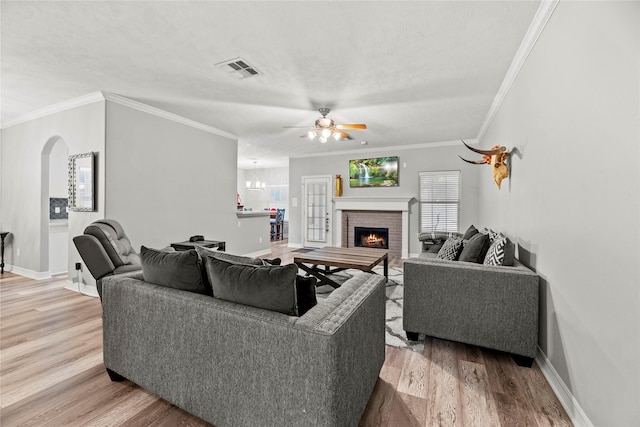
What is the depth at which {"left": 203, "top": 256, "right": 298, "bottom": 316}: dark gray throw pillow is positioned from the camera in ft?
4.58

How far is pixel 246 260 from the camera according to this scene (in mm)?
1743

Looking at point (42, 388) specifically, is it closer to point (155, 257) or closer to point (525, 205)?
point (155, 257)

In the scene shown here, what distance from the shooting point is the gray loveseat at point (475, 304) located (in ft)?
6.96

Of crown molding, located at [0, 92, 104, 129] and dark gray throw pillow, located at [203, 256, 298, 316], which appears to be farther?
crown molding, located at [0, 92, 104, 129]

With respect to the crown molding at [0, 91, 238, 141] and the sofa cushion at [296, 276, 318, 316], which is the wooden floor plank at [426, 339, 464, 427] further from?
the crown molding at [0, 91, 238, 141]

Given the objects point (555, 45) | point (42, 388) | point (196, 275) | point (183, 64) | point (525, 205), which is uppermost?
point (183, 64)

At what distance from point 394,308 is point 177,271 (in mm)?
2493

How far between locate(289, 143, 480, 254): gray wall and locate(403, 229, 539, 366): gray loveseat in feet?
12.7

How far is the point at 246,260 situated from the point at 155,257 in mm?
599

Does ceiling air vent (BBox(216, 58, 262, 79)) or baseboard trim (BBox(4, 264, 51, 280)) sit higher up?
ceiling air vent (BBox(216, 58, 262, 79))

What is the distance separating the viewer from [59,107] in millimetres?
4164

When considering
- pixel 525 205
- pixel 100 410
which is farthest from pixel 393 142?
pixel 100 410

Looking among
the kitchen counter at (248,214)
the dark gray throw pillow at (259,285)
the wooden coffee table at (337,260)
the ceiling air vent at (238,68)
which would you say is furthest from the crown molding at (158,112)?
the dark gray throw pillow at (259,285)

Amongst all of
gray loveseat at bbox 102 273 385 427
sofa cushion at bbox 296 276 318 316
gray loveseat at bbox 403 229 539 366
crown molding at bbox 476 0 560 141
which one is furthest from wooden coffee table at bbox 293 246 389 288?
crown molding at bbox 476 0 560 141
